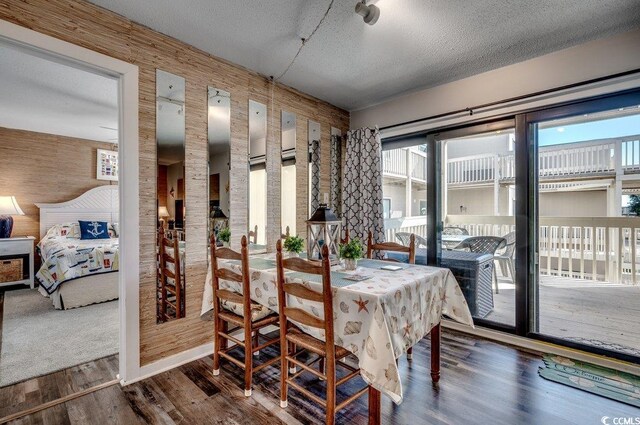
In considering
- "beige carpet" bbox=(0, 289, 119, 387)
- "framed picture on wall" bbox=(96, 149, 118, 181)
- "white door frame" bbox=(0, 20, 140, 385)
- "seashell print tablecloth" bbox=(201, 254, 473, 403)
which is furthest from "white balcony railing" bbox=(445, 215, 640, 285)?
"framed picture on wall" bbox=(96, 149, 118, 181)

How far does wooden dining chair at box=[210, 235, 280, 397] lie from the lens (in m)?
2.01

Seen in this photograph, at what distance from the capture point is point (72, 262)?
3.70m

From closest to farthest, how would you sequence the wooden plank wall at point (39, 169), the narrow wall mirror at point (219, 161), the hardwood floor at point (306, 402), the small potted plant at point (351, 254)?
the hardwood floor at point (306, 402) < the small potted plant at point (351, 254) < the narrow wall mirror at point (219, 161) < the wooden plank wall at point (39, 169)

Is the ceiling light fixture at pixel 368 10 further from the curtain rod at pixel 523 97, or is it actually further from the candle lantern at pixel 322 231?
the curtain rod at pixel 523 97

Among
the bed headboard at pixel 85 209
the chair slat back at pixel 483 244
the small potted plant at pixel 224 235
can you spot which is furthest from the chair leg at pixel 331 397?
the bed headboard at pixel 85 209

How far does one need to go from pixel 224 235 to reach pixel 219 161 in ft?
2.18

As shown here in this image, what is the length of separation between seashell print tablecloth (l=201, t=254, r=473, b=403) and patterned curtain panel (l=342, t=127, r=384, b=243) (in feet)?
4.19

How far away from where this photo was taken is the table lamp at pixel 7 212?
4422mm

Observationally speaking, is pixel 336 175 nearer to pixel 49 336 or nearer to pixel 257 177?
pixel 257 177

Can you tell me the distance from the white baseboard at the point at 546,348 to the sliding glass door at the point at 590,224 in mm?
69

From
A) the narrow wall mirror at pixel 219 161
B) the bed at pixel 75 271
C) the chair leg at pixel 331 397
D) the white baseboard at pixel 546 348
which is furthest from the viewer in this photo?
the bed at pixel 75 271

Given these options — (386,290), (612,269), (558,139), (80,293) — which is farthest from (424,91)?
(80,293)

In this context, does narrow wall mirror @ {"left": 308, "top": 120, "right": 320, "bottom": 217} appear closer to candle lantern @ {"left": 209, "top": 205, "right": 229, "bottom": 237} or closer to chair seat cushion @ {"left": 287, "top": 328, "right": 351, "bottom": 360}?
candle lantern @ {"left": 209, "top": 205, "right": 229, "bottom": 237}

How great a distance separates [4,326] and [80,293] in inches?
27.6
